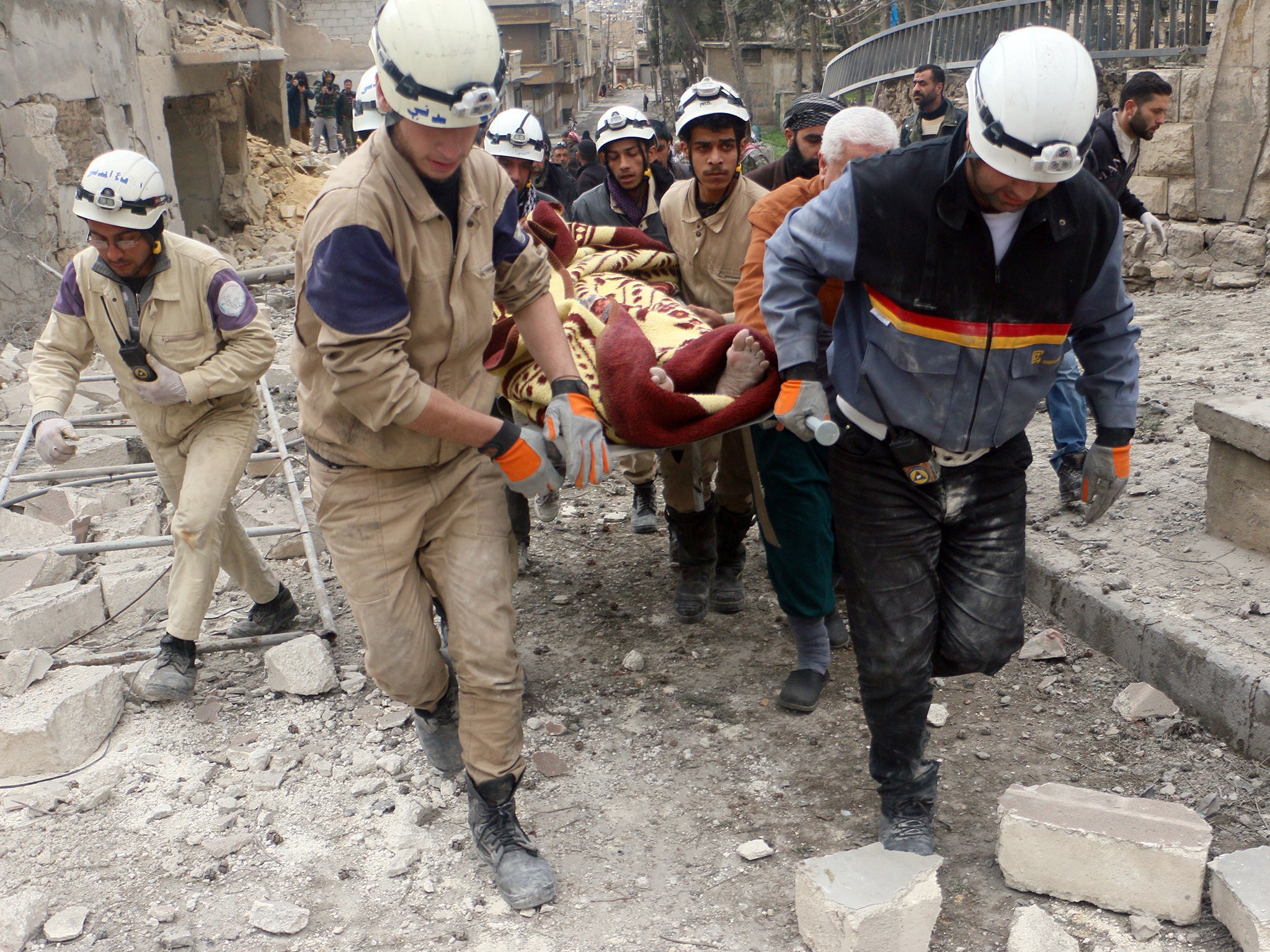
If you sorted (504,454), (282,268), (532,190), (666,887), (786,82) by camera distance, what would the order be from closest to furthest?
1. (504,454)
2. (666,887)
3. (532,190)
4. (282,268)
5. (786,82)

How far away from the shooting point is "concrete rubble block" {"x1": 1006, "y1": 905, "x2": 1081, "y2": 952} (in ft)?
8.43

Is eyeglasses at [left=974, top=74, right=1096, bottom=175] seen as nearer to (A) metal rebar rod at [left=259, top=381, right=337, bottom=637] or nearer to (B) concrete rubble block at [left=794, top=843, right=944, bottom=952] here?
(B) concrete rubble block at [left=794, top=843, right=944, bottom=952]

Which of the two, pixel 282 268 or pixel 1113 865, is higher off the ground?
pixel 282 268

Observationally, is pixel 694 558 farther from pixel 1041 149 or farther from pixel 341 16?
pixel 341 16

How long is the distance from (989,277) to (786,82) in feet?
133

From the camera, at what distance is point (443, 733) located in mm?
3283

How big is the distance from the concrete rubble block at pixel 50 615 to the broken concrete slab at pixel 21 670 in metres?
0.31

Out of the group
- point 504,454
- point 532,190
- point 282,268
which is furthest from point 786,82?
point 504,454

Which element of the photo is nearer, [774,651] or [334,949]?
[334,949]

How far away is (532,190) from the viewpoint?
4879mm

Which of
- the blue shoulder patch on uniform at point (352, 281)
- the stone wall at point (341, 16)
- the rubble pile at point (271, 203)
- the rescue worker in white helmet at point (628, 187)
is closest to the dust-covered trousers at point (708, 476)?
the rescue worker in white helmet at point (628, 187)

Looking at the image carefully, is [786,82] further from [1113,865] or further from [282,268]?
[1113,865]

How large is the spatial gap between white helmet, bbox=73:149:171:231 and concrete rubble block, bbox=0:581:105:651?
1.55m

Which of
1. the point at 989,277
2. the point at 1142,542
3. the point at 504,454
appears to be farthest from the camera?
the point at 1142,542
